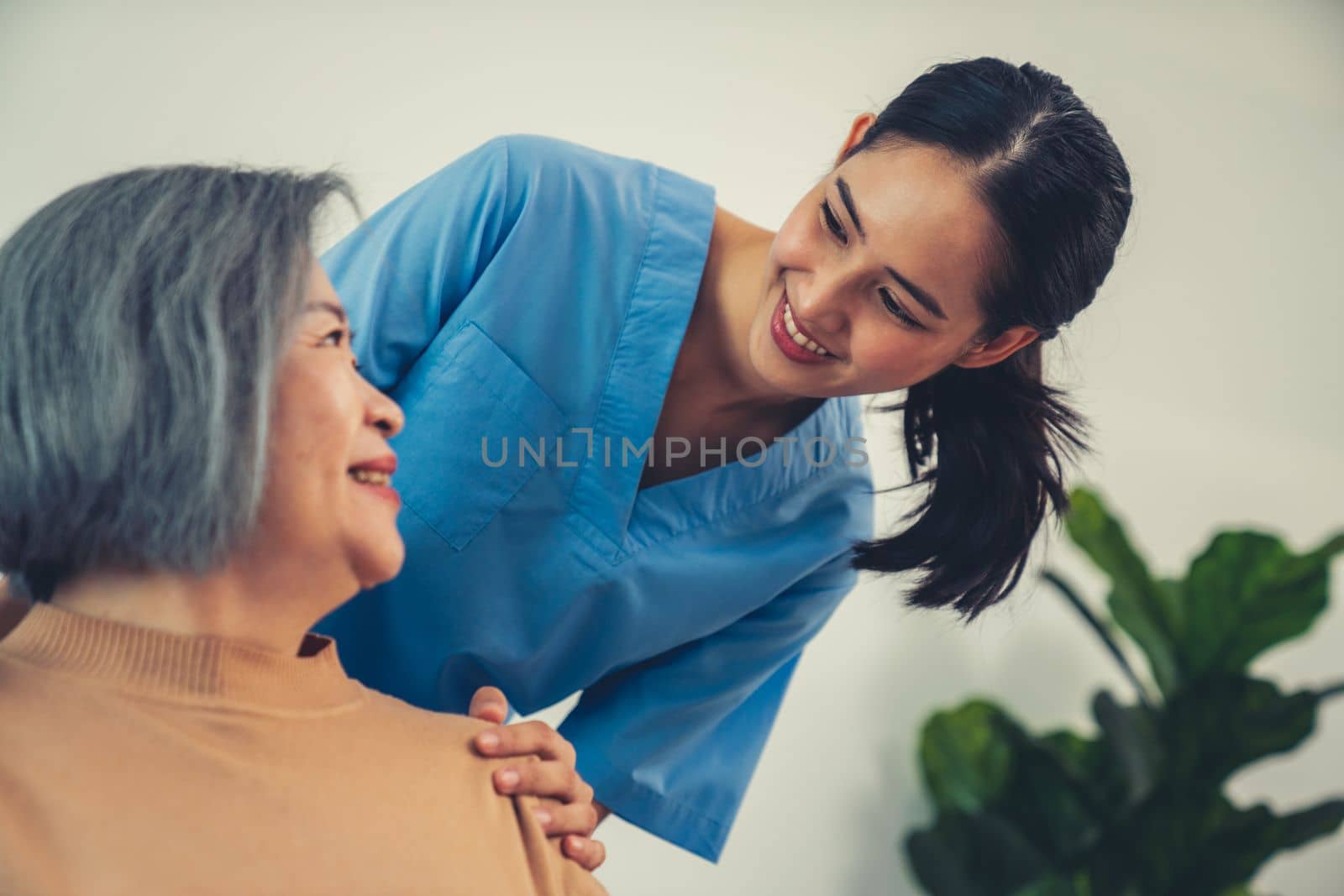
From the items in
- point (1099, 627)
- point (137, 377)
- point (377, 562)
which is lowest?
point (1099, 627)

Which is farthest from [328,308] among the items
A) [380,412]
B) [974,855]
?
[974,855]

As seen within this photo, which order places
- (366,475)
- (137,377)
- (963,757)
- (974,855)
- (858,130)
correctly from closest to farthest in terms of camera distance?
1. (137,377)
2. (366,475)
3. (858,130)
4. (974,855)
5. (963,757)

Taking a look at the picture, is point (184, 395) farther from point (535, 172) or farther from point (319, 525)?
point (535, 172)

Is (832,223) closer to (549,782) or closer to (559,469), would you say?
(559,469)

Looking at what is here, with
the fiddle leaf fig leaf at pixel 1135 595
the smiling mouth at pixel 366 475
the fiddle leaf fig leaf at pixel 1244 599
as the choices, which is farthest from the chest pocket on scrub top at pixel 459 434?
the fiddle leaf fig leaf at pixel 1244 599

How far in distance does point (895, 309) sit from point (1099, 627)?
0.75 meters

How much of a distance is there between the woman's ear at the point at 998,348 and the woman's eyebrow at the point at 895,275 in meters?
0.12

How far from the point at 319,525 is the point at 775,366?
0.44m

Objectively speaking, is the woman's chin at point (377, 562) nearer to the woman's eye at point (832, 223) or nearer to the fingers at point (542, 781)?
the fingers at point (542, 781)

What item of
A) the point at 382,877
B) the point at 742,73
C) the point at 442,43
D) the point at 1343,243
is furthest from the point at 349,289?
the point at 1343,243

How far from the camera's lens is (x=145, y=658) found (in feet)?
2.42

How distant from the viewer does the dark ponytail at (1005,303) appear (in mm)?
979

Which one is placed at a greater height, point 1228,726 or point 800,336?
point 800,336

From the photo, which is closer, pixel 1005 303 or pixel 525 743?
pixel 525 743
